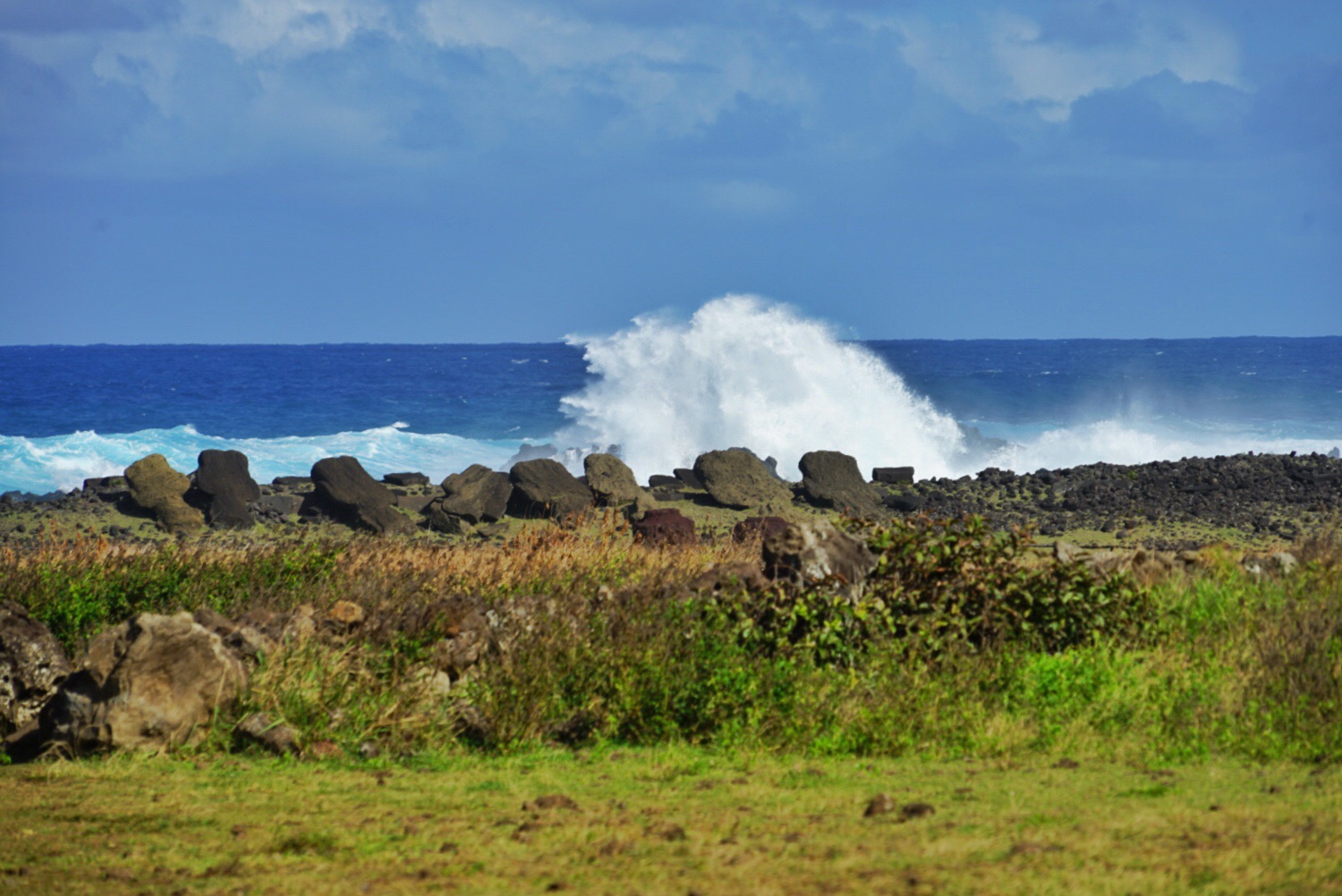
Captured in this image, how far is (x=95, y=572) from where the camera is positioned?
971cm

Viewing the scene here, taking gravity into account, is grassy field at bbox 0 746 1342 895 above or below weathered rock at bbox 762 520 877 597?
below

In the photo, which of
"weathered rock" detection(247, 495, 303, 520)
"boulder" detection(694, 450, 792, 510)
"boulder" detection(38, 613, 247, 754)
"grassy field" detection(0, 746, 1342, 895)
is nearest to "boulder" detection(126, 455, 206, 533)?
"weathered rock" detection(247, 495, 303, 520)

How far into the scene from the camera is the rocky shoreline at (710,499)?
22148 millimetres

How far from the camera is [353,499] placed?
24.0m

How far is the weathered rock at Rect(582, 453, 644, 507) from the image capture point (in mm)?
23953

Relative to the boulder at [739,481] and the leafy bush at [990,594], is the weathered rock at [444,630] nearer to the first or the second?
the leafy bush at [990,594]

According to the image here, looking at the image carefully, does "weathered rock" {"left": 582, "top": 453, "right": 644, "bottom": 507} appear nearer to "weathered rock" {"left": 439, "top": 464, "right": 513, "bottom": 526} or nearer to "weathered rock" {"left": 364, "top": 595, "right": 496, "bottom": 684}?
"weathered rock" {"left": 439, "top": 464, "right": 513, "bottom": 526}

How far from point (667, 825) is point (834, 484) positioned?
21.0 meters

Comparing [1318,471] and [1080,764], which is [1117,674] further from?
[1318,471]

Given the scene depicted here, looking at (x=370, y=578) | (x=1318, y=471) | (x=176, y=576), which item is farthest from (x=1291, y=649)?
(x=1318, y=471)

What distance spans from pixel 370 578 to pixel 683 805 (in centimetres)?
512

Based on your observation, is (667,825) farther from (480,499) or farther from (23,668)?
(480,499)

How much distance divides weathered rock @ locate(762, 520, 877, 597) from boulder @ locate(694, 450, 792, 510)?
15548mm

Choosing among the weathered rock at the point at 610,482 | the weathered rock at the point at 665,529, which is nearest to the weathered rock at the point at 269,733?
the weathered rock at the point at 665,529
